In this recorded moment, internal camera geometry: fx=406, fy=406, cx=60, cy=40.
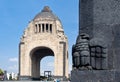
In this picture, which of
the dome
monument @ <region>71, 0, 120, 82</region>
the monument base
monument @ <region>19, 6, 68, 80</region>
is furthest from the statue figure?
the dome

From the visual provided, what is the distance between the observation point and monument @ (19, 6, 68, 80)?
201 feet

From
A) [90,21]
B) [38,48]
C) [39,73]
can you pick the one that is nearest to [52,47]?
[38,48]

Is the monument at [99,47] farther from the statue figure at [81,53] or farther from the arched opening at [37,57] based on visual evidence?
the arched opening at [37,57]

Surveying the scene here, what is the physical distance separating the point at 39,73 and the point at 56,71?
7708 millimetres

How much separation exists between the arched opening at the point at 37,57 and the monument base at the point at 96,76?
5577 centimetres

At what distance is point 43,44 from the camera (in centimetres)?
6156

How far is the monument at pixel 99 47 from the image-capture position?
6926mm

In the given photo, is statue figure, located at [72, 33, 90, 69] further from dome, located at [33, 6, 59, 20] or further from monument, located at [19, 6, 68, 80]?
dome, located at [33, 6, 59, 20]

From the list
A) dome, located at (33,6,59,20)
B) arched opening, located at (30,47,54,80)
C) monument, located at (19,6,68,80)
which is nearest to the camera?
monument, located at (19,6,68,80)

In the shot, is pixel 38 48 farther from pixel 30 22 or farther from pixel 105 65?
pixel 105 65

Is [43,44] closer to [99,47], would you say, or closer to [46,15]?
[46,15]

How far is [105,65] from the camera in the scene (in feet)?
23.0

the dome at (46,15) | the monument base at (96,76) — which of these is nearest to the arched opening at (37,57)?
the dome at (46,15)

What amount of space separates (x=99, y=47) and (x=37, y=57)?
6030 cm
